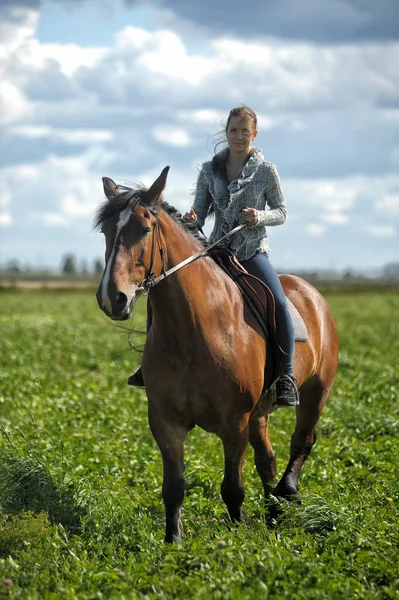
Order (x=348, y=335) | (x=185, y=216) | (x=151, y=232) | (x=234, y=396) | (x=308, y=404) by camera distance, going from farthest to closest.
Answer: (x=348, y=335)
(x=308, y=404)
(x=185, y=216)
(x=234, y=396)
(x=151, y=232)

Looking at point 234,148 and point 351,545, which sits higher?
point 234,148

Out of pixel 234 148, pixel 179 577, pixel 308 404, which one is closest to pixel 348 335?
pixel 308 404

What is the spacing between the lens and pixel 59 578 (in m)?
5.45

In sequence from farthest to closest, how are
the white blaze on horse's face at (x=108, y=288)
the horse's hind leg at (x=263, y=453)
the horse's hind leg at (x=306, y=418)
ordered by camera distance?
1. the horse's hind leg at (x=306, y=418)
2. the horse's hind leg at (x=263, y=453)
3. the white blaze on horse's face at (x=108, y=288)

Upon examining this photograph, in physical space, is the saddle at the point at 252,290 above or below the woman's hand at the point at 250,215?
below

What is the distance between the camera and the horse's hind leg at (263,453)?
7.88 metres

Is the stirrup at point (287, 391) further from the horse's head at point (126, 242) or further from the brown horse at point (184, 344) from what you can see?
the horse's head at point (126, 242)

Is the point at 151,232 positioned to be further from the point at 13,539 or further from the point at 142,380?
the point at 13,539

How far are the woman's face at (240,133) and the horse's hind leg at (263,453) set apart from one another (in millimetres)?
2716

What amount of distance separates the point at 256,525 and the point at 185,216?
272 cm

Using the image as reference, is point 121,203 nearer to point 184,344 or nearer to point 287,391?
point 184,344

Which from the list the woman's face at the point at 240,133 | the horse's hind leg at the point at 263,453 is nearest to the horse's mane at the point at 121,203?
the woman's face at the point at 240,133

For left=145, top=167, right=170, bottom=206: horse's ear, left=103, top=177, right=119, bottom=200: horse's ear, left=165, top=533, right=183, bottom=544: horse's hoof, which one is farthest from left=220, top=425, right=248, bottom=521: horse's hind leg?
left=103, top=177, right=119, bottom=200: horse's ear

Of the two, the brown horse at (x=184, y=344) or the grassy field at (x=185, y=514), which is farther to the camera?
the brown horse at (x=184, y=344)
